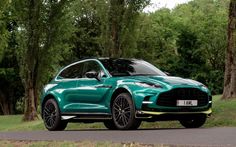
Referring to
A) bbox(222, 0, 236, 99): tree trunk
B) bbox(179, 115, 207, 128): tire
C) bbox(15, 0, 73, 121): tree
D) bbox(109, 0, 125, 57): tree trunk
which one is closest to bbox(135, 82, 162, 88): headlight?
bbox(179, 115, 207, 128): tire

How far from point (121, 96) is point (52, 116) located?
2773 millimetres

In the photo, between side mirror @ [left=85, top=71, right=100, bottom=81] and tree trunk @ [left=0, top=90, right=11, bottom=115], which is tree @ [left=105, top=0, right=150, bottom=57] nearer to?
side mirror @ [left=85, top=71, right=100, bottom=81]

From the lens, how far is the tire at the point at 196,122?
13.5 m

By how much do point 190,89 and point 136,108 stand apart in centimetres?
129

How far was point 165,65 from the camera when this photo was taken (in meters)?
66.6

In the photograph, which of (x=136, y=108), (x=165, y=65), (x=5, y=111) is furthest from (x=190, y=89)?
(x=165, y=65)

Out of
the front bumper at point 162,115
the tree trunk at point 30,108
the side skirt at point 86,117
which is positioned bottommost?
the tree trunk at point 30,108

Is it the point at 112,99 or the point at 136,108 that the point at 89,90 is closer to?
the point at 112,99

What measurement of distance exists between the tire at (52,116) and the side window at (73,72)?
728mm

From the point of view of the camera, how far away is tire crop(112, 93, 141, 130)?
1252 cm

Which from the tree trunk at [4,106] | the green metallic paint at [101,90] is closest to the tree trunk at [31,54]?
the tree trunk at [4,106]

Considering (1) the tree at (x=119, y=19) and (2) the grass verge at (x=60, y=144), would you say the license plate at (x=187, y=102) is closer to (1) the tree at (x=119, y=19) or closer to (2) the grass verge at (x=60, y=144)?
(2) the grass verge at (x=60, y=144)

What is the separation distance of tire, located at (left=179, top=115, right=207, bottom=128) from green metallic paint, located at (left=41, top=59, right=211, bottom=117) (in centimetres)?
32

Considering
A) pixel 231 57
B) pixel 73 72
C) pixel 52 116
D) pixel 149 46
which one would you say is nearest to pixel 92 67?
pixel 73 72
